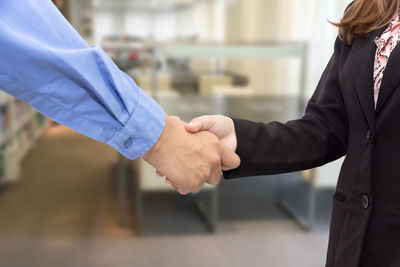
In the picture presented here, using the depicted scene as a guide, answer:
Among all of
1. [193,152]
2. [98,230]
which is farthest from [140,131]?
[98,230]

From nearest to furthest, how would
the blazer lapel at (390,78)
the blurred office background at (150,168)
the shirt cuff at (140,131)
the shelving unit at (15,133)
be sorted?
the blazer lapel at (390,78) → the shirt cuff at (140,131) → the blurred office background at (150,168) → the shelving unit at (15,133)

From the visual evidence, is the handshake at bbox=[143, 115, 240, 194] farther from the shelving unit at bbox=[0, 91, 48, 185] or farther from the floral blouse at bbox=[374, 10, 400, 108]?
the shelving unit at bbox=[0, 91, 48, 185]

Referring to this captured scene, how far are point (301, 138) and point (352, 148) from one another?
0.15 m

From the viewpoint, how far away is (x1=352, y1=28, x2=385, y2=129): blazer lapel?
93 centimetres

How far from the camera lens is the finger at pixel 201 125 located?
1155 millimetres

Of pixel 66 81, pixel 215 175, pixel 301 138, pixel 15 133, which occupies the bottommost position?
pixel 15 133

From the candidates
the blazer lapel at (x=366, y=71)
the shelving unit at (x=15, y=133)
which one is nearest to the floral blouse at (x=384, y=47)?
the blazer lapel at (x=366, y=71)

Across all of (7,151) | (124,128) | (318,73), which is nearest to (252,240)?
(318,73)

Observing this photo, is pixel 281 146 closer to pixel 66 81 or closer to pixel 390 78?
pixel 390 78

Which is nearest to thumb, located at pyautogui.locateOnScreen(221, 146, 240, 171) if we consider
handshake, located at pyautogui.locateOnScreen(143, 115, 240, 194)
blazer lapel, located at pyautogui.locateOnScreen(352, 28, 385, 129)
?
handshake, located at pyautogui.locateOnScreen(143, 115, 240, 194)

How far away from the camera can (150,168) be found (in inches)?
124

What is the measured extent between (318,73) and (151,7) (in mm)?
1088

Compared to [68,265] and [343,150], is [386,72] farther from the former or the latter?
[68,265]

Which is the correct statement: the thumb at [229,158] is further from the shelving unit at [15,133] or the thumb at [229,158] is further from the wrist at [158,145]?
the shelving unit at [15,133]
